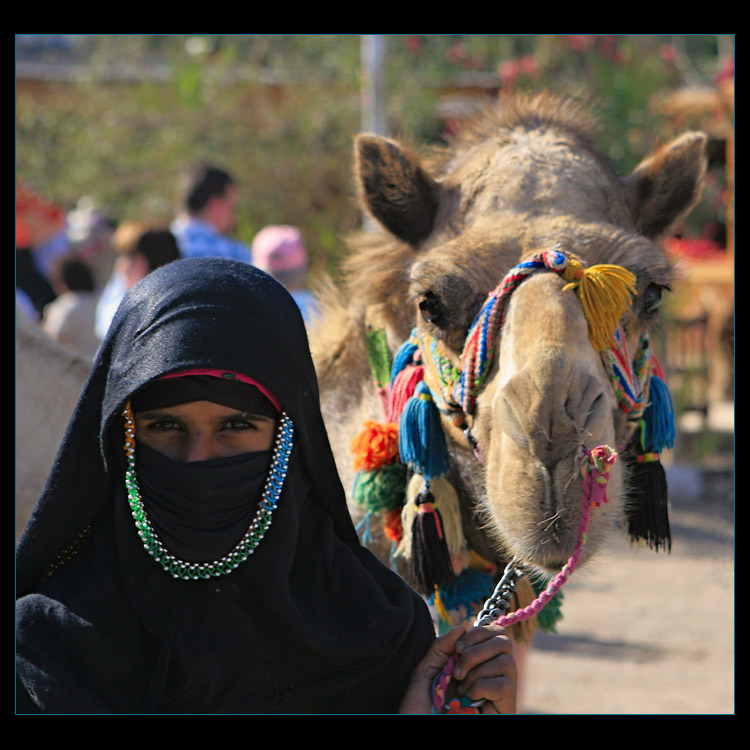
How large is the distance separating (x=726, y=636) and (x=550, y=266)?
15.8ft

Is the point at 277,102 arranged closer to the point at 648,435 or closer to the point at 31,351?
the point at 31,351

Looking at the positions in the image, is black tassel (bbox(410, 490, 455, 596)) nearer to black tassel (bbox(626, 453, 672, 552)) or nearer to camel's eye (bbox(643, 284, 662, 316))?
black tassel (bbox(626, 453, 672, 552))

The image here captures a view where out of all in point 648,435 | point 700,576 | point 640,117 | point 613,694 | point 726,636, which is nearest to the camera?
point 648,435

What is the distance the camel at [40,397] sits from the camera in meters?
3.43

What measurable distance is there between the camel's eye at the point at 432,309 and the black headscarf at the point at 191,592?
70 centimetres

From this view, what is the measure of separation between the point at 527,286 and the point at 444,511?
689mm

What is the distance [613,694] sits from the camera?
5.40 meters

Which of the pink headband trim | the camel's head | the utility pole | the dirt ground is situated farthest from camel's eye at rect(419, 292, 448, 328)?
the utility pole

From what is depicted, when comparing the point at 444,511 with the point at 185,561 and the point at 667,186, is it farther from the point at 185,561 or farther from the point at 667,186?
the point at 667,186

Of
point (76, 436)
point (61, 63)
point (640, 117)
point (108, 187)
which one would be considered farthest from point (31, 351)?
point (61, 63)

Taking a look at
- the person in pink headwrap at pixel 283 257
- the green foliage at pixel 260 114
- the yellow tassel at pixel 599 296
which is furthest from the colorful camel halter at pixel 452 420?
the green foliage at pixel 260 114

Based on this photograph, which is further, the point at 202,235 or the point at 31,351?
the point at 202,235

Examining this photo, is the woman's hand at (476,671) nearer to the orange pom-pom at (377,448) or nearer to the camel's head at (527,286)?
the camel's head at (527,286)

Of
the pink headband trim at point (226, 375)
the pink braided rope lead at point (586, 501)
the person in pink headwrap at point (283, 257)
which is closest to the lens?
the pink headband trim at point (226, 375)
